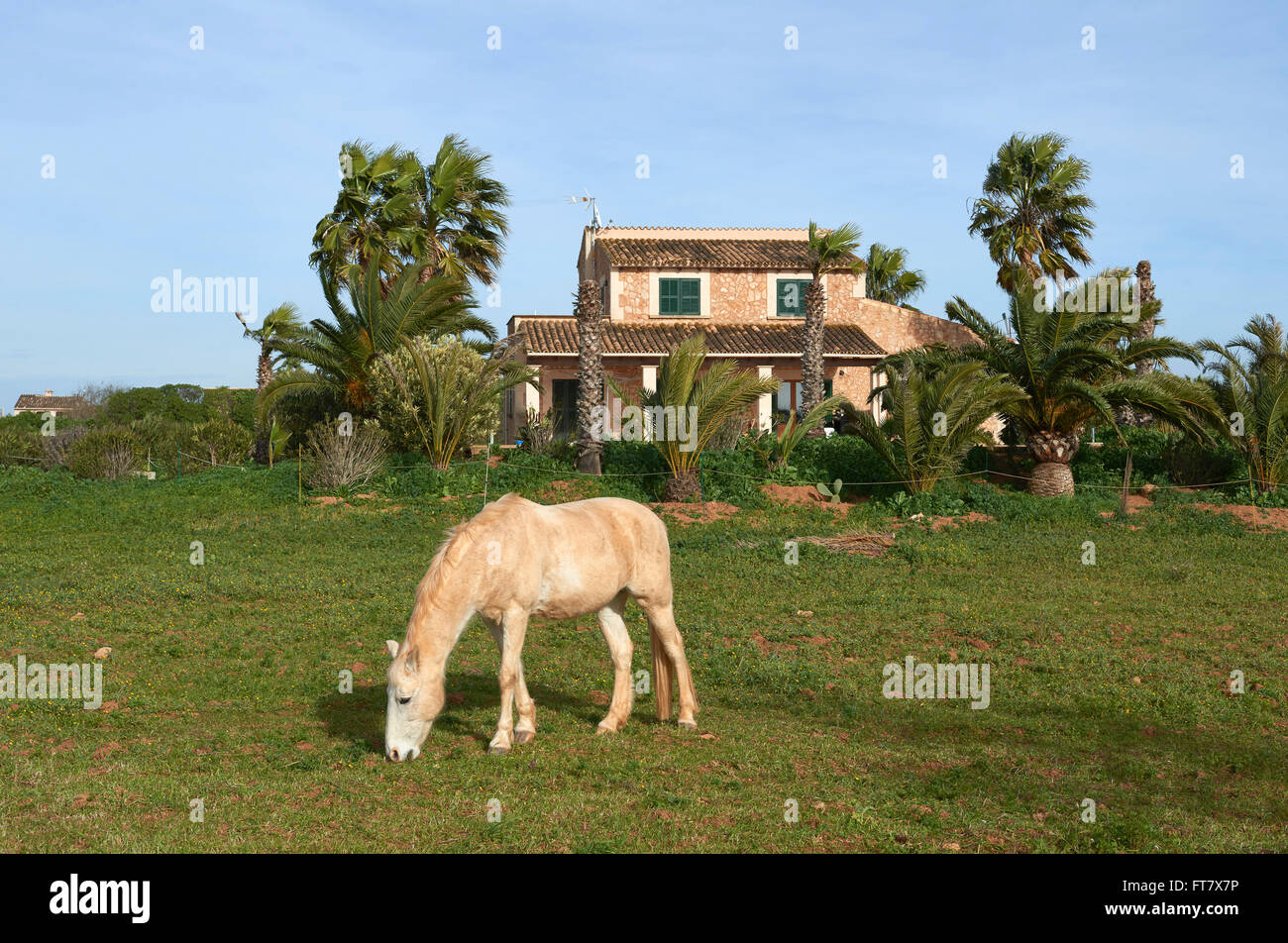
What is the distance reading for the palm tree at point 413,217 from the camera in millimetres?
27094

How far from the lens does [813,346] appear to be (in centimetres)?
2867

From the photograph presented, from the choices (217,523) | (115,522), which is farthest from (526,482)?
(115,522)

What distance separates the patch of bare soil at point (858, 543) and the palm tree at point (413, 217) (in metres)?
12.6

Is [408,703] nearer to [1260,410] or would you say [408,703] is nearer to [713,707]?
[713,707]

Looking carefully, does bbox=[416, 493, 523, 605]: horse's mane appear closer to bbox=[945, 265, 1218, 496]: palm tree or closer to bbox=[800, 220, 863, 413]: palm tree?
bbox=[945, 265, 1218, 496]: palm tree

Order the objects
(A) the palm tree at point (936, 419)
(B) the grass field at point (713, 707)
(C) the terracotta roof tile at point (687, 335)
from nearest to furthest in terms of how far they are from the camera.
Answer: (B) the grass field at point (713, 707) < (A) the palm tree at point (936, 419) < (C) the terracotta roof tile at point (687, 335)

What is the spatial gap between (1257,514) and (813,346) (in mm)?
12311

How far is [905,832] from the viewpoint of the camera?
6.36 m

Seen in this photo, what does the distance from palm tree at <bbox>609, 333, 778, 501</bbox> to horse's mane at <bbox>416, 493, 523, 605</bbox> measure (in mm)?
13235

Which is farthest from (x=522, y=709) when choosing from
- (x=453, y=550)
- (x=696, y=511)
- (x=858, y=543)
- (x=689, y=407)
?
(x=689, y=407)

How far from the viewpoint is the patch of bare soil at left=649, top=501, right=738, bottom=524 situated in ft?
65.7

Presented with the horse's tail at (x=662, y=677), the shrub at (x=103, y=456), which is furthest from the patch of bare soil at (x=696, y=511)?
the shrub at (x=103, y=456)

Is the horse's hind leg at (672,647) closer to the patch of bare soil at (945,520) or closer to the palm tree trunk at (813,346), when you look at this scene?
the patch of bare soil at (945,520)
